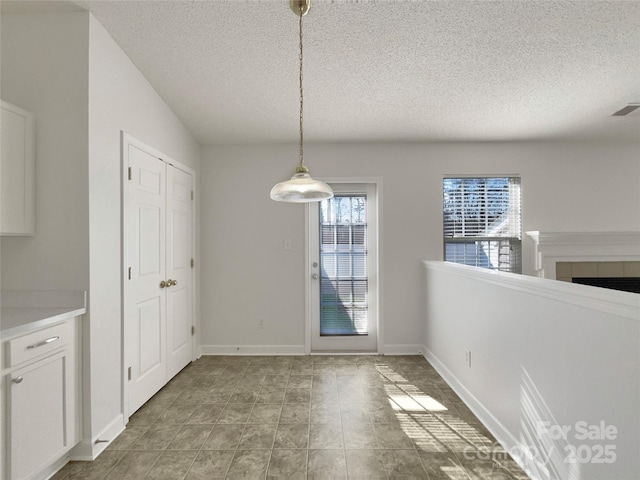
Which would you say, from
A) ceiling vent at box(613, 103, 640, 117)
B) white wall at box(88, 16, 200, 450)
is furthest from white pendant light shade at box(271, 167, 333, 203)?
ceiling vent at box(613, 103, 640, 117)

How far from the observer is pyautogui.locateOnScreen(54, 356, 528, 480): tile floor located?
1.89 metres

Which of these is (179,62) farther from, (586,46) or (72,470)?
(586,46)

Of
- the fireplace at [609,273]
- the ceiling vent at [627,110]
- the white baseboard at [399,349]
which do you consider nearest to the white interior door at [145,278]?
the white baseboard at [399,349]

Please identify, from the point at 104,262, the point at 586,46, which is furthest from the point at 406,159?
the point at 104,262

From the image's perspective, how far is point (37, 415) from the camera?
1.68 metres

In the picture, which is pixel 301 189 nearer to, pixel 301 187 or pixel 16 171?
pixel 301 187

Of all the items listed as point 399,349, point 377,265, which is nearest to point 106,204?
point 377,265

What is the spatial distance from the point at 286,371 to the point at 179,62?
2917 millimetres

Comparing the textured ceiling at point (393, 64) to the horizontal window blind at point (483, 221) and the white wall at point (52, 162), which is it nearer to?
the white wall at point (52, 162)

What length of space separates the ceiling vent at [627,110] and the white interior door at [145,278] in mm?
4302

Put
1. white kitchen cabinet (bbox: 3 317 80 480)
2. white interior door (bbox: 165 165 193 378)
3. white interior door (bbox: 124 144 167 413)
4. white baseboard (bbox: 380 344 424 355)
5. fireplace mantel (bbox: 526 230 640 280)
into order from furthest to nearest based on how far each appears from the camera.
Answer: white baseboard (bbox: 380 344 424 355) → fireplace mantel (bbox: 526 230 640 280) → white interior door (bbox: 165 165 193 378) → white interior door (bbox: 124 144 167 413) → white kitchen cabinet (bbox: 3 317 80 480)

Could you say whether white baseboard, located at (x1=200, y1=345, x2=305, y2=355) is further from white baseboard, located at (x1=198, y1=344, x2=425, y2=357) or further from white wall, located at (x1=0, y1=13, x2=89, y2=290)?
white wall, located at (x1=0, y1=13, x2=89, y2=290)

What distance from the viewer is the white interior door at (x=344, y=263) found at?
390cm

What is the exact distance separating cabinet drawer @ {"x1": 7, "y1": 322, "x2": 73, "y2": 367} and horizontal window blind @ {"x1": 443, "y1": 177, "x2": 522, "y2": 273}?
361cm
